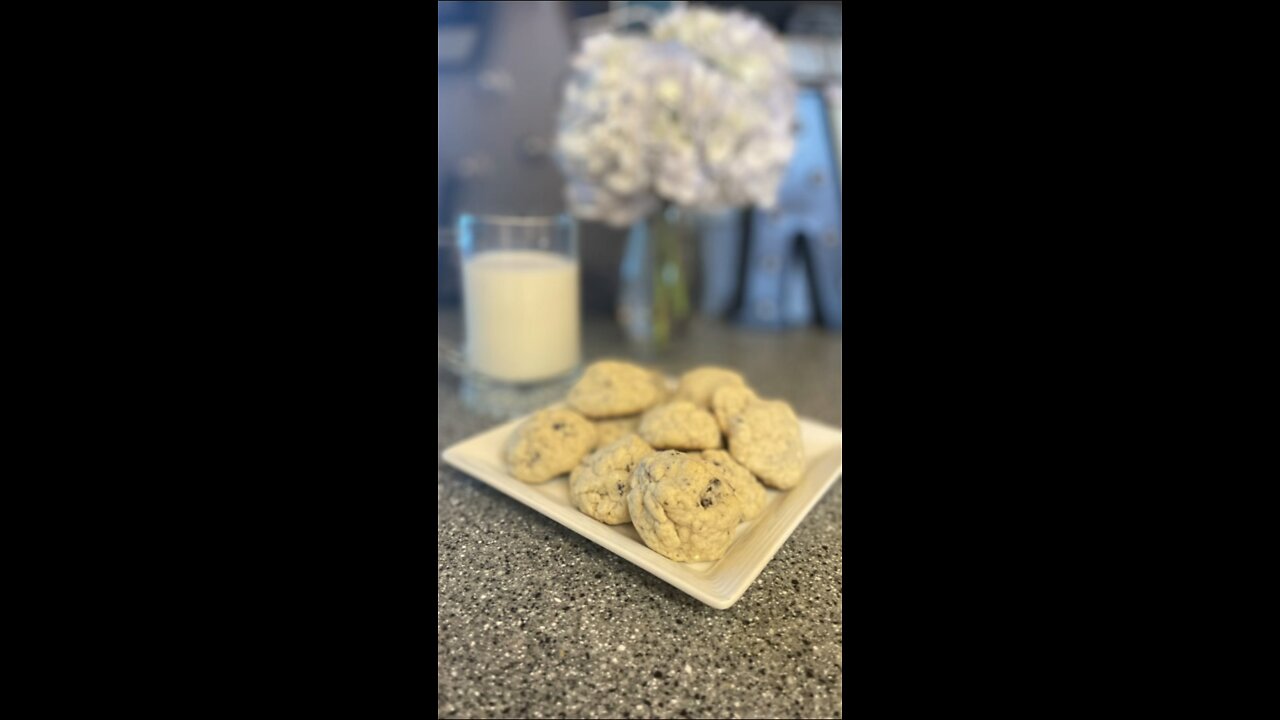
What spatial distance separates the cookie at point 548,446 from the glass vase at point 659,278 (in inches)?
21.5

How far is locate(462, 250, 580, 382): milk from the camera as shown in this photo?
2.78 feet

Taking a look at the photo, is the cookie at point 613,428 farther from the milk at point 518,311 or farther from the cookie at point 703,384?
the milk at point 518,311

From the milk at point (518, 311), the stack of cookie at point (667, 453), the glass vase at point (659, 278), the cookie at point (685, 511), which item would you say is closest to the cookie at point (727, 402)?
the stack of cookie at point (667, 453)

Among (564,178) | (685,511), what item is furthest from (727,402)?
(564,178)

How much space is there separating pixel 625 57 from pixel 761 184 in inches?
11.3

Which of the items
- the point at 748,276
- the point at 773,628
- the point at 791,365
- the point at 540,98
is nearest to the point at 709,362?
the point at 791,365

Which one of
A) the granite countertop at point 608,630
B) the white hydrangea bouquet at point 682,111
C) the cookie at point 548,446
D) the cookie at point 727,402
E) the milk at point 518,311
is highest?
the white hydrangea bouquet at point 682,111

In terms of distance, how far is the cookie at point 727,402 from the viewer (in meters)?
0.58

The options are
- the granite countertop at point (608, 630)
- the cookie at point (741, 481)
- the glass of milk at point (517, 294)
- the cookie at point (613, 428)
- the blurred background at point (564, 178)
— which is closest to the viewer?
the granite countertop at point (608, 630)

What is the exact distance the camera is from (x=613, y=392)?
64cm

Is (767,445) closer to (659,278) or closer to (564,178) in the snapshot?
(659,278)

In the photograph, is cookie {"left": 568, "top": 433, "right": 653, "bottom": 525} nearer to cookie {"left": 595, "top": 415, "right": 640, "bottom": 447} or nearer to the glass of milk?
cookie {"left": 595, "top": 415, "right": 640, "bottom": 447}

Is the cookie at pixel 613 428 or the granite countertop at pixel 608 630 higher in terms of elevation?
the cookie at pixel 613 428

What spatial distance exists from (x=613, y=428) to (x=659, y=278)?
537 mm
